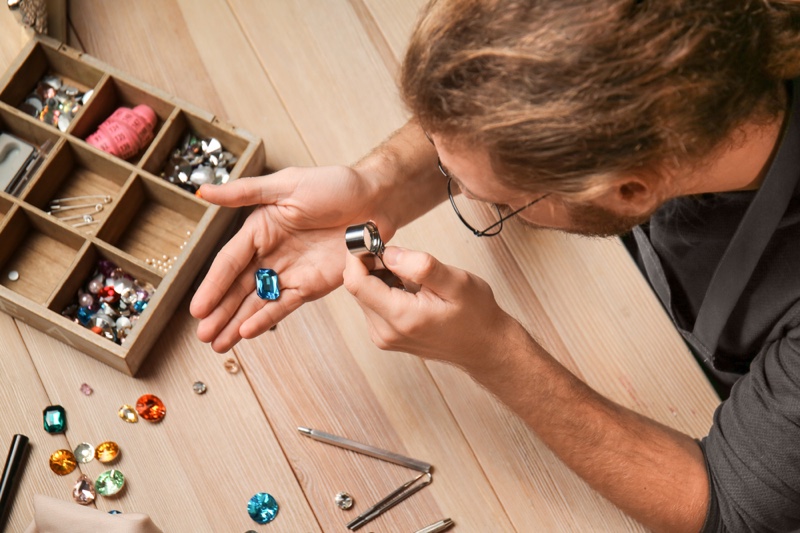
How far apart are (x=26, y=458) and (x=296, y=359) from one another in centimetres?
44

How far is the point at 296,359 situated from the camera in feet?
4.09

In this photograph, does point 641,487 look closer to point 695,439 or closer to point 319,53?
point 695,439

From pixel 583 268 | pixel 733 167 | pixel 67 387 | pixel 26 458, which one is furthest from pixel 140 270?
pixel 733 167

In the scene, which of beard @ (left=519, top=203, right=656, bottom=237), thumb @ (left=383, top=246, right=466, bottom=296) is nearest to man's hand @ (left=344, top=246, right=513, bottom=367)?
thumb @ (left=383, top=246, right=466, bottom=296)

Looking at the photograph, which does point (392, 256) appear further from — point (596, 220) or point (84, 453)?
point (84, 453)

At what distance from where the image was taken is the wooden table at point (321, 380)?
1.17m

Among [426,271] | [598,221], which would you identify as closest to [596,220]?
[598,221]

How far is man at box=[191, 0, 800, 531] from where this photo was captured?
0.75m

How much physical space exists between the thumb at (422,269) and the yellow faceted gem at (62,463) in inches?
23.6

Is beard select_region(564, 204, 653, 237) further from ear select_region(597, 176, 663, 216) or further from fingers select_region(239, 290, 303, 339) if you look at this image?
fingers select_region(239, 290, 303, 339)

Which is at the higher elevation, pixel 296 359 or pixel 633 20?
pixel 633 20

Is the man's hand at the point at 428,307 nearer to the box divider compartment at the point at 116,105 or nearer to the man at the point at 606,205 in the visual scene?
the man at the point at 606,205

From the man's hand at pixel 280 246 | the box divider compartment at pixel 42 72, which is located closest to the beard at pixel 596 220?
the man's hand at pixel 280 246

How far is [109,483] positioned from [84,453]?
0.06 m
